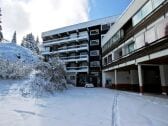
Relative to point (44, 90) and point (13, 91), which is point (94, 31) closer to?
point (44, 90)

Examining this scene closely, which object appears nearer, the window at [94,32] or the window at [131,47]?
the window at [131,47]

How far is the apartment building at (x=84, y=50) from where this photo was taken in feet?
152

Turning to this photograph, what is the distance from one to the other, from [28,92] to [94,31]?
36132 mm

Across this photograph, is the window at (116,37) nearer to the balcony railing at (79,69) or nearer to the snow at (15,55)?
the snow at (15,55)

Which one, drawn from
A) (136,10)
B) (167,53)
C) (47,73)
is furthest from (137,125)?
(136,10)

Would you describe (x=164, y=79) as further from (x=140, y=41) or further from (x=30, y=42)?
(x=30, y=42)

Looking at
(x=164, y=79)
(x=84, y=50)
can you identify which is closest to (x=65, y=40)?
(x=84, y=50)

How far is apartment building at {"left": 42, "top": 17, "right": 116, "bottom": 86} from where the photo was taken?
46.5m

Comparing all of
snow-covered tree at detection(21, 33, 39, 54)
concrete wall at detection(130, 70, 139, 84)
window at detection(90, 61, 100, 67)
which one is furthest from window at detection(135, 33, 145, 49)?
snow-covered tree at detection(21, 33, 39, 54)

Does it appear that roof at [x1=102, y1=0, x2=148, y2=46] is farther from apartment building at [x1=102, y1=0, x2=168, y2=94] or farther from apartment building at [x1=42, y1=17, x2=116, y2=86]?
apartment building at [x1=42, y1=17, x2=116, y2=86]

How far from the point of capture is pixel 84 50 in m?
48.5

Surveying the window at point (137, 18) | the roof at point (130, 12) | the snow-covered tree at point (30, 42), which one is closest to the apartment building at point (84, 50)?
the roof at point (130, 12)

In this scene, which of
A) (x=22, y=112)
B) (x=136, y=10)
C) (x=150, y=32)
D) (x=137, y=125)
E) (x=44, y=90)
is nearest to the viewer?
(x=137, y=125)

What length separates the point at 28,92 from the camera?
1420 centimetres
